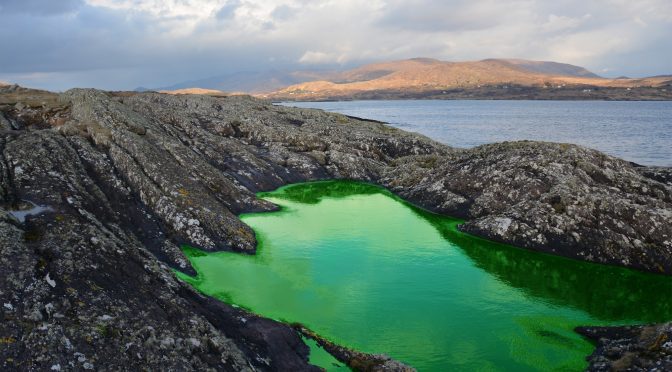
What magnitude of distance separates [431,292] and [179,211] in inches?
517

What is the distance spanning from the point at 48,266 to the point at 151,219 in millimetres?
9458

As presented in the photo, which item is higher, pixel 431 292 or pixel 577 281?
pixel 431 292

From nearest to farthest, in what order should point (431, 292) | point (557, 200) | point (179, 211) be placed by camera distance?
1. point (431, 292)
2. point (179, 211)
3. point (557, 200)

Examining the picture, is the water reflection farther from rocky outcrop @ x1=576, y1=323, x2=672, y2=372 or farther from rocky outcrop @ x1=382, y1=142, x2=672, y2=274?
rocky outcrop @ x1=576, y1=323, x2=672, y2=372

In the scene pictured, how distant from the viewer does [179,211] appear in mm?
22578

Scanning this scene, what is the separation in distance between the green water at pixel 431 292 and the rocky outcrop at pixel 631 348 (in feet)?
1.93

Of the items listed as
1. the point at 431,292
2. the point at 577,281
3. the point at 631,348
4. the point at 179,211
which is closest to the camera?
the point at 631,348

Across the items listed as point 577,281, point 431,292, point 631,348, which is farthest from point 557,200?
point 631,348

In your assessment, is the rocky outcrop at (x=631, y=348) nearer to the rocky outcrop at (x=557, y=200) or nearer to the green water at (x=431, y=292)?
the green water at (x=431, y=292)

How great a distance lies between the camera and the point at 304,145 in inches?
1748

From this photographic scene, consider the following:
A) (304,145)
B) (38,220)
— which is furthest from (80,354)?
(304,145)

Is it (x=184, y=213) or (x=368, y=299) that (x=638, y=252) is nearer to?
(x=368, y=299)

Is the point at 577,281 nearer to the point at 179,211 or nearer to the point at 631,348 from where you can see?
the point at 631,348

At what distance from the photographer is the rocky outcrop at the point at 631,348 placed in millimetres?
11695
